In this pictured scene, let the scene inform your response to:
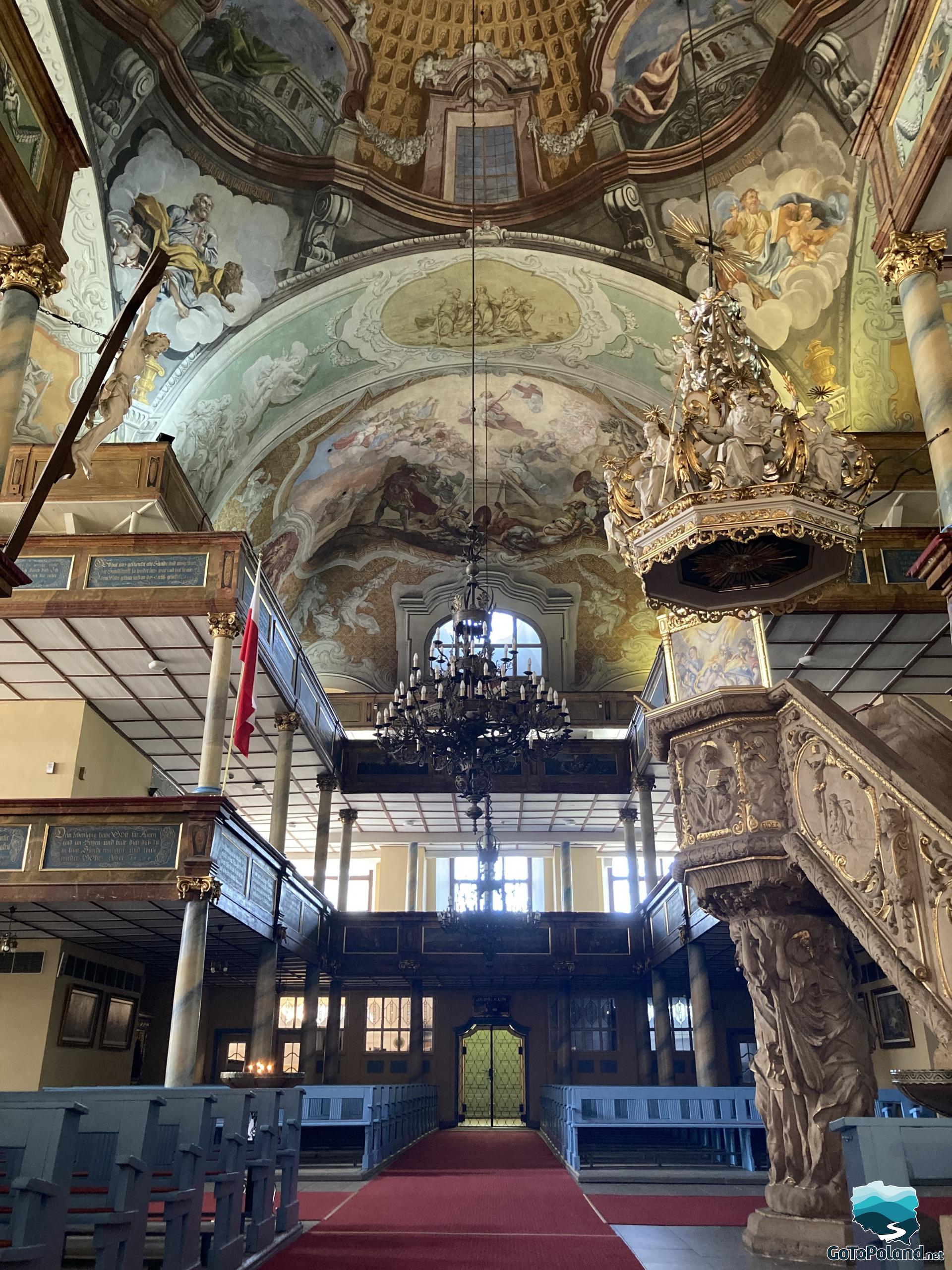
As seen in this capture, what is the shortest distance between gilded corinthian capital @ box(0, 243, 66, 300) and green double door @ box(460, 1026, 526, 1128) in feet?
63.3

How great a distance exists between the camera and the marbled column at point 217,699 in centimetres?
1170

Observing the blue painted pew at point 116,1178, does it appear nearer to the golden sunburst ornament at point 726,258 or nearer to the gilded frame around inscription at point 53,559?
the gilded frame around inscription at point 53,559

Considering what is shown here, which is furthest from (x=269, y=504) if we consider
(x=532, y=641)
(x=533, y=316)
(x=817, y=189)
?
(x=817, y=189)

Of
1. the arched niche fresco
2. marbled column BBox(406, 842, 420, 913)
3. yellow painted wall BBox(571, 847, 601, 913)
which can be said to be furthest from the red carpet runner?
yellow painted wall BBox(571, 847, 601, 913)

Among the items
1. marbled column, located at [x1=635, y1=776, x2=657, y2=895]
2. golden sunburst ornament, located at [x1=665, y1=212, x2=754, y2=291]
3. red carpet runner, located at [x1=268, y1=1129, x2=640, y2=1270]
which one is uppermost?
golden sunburst ornament, located at [x1=665, y1=212, x2=754, y2=291]

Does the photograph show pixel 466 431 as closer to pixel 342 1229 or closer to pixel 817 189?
pixel 817 189

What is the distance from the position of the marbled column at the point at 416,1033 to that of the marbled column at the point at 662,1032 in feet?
15.8

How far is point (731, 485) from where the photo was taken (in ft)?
20.7

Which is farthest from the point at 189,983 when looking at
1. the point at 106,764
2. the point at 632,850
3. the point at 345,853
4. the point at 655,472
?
the point at 632,850

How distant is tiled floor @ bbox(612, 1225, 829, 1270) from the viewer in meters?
5.67

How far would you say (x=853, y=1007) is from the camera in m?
6.40

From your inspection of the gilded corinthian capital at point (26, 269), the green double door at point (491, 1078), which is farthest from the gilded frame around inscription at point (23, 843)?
the green double door at point (491, 1078)

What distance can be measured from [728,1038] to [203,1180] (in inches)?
707

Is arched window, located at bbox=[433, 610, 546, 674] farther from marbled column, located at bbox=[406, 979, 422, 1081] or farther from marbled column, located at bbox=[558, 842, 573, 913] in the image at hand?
marbled column, located at bbox=[406, 979, 422, 1081]
